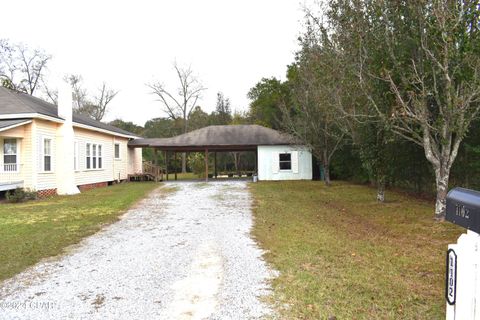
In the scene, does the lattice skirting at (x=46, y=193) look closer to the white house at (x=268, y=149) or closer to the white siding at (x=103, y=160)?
the white siding at (x=103, y=160)

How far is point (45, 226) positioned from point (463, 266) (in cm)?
825

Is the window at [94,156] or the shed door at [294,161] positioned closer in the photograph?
the window at [94,156]

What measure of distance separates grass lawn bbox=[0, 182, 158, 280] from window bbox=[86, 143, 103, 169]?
19.1 feet

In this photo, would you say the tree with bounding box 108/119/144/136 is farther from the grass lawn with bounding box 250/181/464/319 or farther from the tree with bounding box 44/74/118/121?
the grass lawn with bounding box 250/181/464/319

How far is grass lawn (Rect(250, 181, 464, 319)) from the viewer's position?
3.59 meters

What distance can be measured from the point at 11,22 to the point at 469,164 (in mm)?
12355

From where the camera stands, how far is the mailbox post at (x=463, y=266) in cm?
199

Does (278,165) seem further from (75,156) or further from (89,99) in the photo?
(89,99)

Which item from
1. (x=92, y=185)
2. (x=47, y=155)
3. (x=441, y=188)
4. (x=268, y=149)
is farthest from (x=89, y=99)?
(x=441, y=188)

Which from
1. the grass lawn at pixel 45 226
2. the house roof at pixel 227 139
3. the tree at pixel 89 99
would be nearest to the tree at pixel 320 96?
the house roof at pixel 227 139

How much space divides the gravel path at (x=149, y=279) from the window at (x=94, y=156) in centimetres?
1178

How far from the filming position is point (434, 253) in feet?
18.5

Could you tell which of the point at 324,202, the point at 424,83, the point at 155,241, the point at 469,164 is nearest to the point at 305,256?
the point at 155,241

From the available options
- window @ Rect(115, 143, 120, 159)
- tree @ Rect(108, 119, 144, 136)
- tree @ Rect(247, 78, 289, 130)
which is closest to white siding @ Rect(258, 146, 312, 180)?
tree @ Rect(247, 78, 289, 130)
